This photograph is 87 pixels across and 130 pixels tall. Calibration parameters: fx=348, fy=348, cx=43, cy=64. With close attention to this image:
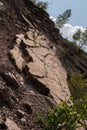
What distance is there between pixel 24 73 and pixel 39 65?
1588 millimetres

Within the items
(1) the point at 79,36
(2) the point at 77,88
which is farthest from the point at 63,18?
(2) the point at 77,88

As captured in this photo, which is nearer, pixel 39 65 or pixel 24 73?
pixel 24 73

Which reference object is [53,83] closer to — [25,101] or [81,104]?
[25,101]

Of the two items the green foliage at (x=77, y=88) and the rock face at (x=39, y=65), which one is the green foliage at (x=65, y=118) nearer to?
the rock face at (x=39, y=65)

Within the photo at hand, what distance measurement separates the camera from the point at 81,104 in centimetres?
1138

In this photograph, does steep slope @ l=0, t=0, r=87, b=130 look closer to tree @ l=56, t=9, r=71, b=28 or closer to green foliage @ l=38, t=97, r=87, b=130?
green foliage @ l=38, t=97, r=87, b=130

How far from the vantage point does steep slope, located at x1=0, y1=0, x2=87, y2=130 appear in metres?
11.9

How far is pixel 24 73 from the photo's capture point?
14.8 meters

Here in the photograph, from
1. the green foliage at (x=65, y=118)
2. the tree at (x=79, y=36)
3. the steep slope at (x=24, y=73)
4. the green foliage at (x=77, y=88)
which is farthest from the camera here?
the tree at (x=79, y=36)

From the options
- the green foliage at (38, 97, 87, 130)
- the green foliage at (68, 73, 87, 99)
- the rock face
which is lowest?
the green foliage at (38, 97, 87, 130)

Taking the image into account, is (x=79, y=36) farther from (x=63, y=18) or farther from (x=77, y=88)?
(x=77, y=88)

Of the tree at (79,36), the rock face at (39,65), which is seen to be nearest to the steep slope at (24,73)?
the rock face at (39,65)

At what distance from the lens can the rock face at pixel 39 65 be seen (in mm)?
14695

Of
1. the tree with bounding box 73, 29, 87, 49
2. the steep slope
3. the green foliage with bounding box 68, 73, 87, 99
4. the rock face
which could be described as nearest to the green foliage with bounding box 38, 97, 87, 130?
the steep slope
